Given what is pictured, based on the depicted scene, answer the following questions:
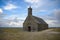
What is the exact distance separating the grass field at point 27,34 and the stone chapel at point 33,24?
20 centimetres

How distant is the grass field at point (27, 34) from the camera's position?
342 cm

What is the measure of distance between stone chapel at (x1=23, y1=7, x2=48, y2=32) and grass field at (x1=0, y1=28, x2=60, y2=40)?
0.66 ft

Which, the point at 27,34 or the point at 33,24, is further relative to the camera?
the point at 33,24

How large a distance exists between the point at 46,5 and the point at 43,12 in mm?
246

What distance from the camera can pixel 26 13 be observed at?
3.68 metres

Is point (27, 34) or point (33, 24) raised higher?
point (33, 24)

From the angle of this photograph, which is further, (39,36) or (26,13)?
(26,13)

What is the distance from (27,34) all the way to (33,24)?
20.4 inches

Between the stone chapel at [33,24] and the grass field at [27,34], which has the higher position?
the stone chapel at [33,24]

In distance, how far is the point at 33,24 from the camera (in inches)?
154

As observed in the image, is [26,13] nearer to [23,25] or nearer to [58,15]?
[23,25]

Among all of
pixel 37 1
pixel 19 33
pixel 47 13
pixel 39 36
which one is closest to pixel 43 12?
pixel 47 13

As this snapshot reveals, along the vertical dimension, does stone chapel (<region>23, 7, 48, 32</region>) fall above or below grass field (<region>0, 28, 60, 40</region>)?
above

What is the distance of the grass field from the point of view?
3424 millimetres
